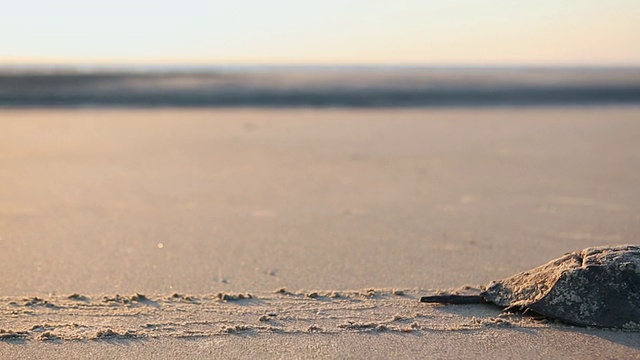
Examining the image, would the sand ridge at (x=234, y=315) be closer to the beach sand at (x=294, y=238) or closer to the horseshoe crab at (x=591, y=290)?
the beach sand at (x=294, y=238)

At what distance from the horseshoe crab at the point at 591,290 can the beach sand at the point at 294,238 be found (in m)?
0.08

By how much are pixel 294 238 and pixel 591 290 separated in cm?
241

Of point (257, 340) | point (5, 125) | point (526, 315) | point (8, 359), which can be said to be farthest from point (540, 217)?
point (5, 125)

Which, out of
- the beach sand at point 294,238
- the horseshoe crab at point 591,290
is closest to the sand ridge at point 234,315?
the beach sand at point 294,238

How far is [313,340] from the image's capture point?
11.1ft

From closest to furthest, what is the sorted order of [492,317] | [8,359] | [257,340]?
[8,359] < [257,340] < [492,317]

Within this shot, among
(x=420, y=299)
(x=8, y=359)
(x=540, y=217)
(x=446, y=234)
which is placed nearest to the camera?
(x=8, y=359)

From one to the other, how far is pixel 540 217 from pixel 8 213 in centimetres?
471

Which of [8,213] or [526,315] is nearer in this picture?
[526,315]

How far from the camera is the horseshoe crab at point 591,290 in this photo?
3422 millimetres

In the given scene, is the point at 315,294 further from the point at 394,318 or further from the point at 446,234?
the point at 446,234

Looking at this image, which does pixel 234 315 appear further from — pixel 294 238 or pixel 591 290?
pixel 591 290

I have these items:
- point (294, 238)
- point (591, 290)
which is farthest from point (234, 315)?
point (591, 290)

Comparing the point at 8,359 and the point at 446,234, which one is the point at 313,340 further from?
the point at 446,234
